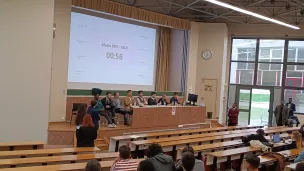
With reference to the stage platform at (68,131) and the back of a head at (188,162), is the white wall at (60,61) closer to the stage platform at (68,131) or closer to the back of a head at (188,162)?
the stage platform at (68,131)

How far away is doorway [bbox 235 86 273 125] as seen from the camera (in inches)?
585

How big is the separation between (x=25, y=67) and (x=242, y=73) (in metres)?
10.2

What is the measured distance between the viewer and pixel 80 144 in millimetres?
5898

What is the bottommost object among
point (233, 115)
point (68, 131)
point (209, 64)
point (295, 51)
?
point (68, 131)

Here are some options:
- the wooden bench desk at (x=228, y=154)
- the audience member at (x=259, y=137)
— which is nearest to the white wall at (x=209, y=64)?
the audience member at (x=259, y=137)

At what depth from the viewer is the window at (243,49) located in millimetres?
14922

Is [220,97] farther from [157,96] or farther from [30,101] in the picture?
[30,101]

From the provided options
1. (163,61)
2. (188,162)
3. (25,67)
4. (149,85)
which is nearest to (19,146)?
(25,67)

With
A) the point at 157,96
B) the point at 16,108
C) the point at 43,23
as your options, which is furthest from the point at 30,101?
the point at 157,96

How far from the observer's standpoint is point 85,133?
5891mm

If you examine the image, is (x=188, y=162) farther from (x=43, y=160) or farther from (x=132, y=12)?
(x=132, y=12)

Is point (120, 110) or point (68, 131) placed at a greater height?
point (120, 110)

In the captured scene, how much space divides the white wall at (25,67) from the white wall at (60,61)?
6.90 feet

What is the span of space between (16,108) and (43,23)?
208cm
